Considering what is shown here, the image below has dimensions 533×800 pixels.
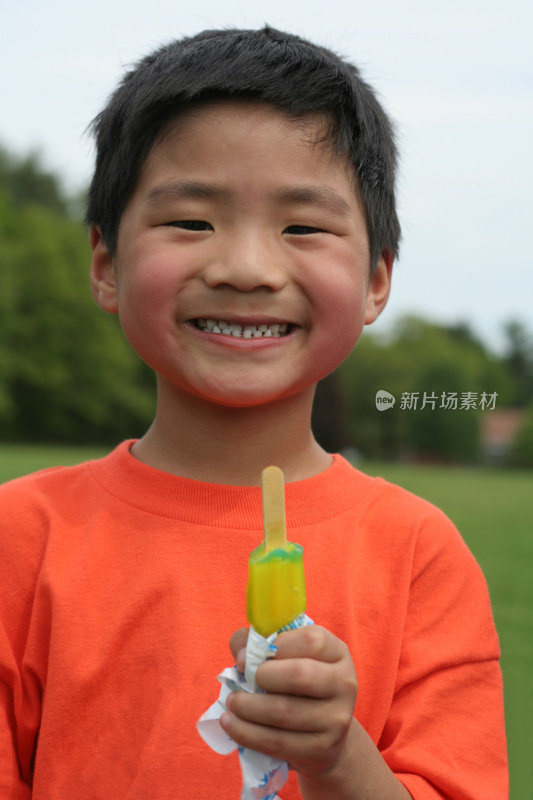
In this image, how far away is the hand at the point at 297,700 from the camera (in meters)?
1.27

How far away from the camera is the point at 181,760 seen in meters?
1.65

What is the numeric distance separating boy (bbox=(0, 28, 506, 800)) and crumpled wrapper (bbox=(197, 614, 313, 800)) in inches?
9.8

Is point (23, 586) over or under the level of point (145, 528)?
under

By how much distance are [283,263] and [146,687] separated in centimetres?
86

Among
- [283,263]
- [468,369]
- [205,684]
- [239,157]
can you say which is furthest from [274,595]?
[468,369]

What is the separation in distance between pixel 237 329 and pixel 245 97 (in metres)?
0.47

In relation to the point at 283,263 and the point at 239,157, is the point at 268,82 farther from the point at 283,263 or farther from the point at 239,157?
the point at 283,263

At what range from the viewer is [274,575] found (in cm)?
129

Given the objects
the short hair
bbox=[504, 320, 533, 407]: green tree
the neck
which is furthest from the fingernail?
bbox=[504, 320, 533, 407]: green tree

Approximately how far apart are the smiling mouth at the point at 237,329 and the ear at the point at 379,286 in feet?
1.14

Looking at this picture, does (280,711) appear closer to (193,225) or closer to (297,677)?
(297,677)

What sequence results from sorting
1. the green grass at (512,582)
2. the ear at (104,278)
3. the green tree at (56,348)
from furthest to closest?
the green tree at (56,348), the green grass at (512,582), the ear at (104,278)

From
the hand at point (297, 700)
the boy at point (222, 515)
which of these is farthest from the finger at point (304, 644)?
the boy at point (222, 515)

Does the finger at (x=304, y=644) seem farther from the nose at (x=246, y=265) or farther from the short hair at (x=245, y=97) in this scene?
the short hair at (x=245, y=97)
